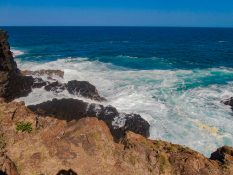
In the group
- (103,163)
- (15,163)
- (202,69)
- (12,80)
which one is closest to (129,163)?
(103,163)

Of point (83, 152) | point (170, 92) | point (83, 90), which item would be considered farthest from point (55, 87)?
point (83, 152)

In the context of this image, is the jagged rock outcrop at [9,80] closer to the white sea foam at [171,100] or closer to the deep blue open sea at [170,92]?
the white sea foam at [171,100]

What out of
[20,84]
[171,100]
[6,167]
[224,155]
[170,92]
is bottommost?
[170,92]

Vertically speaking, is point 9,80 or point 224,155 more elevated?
point 224,155

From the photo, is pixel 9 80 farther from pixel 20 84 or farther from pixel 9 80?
pixel 20 84

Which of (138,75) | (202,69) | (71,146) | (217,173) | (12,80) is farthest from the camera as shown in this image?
→ (202,69)

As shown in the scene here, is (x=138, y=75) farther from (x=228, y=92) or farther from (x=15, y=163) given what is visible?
(x=15, y=163)
